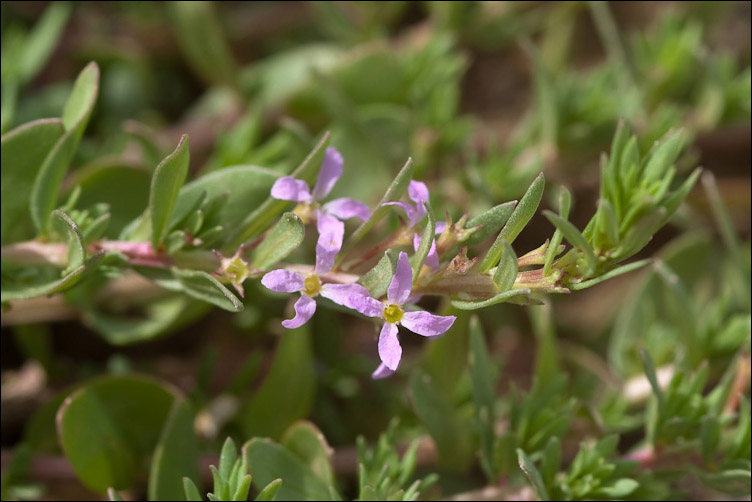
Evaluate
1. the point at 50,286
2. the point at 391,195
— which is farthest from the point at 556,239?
the point at 50,286

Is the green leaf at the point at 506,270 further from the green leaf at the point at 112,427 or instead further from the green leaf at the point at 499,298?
the green leaf at the point at 112,427

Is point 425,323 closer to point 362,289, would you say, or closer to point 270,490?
point 362,289

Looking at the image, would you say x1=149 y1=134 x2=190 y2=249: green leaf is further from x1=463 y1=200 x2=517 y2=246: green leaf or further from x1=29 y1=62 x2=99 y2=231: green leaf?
x1=463 y1=200 x2=517 y2=246: green leaf

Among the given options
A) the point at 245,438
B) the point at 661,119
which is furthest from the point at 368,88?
the point at 245,438

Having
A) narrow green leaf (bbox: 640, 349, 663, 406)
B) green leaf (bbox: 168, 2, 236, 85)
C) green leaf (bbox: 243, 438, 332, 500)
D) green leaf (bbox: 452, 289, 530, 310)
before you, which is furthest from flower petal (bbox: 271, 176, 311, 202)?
green leaf (bbox: 168, 2, 236, 85)

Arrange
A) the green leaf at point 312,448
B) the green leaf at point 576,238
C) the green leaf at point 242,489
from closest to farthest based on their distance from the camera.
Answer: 1. the green leaf at point 576,238
2. the green leaf at point 242,489
3. the green leaf at point 312,448

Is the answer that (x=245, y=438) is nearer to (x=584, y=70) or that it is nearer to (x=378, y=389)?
(x=378, y=389)

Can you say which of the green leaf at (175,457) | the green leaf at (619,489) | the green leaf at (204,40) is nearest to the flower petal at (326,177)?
the green leaf at (175,457)

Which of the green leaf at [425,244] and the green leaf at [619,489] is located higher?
the green leaf at [425,244]
